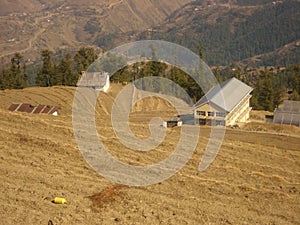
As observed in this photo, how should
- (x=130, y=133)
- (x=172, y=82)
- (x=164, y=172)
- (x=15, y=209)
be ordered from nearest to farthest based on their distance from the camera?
(x=15, y=209)
(x=164, y=172)
(x=130, y=133)
(x=172, y=82)

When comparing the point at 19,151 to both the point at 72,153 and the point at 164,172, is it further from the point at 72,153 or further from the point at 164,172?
the point at 164,172

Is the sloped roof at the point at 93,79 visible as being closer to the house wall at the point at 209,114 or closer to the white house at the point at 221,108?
the white house at the point at 221,108

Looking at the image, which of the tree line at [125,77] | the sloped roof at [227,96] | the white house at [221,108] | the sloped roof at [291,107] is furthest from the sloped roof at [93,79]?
the sloped roof at [291,107]

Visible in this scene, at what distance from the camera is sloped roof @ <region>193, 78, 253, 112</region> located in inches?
1876

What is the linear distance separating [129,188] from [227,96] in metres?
33.6

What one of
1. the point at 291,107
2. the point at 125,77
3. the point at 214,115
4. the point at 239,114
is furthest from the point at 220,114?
the point at 125,77

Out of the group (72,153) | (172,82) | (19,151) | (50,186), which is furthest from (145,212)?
(172,82)

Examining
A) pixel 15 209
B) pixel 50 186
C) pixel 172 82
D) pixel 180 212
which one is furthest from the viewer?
pixel 172 82

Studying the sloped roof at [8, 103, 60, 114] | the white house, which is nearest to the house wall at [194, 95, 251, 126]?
the white house

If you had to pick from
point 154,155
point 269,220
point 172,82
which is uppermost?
point 172,82

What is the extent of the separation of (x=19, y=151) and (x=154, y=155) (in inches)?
330

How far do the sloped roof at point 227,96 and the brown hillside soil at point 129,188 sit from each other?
58.6ft

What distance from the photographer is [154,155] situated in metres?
24.9

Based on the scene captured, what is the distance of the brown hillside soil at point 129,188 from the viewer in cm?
1667
